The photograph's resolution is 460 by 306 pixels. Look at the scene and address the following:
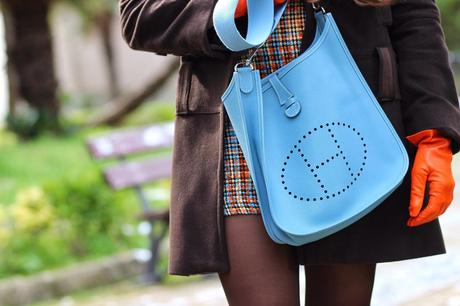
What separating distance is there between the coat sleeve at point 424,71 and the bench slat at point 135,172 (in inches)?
180

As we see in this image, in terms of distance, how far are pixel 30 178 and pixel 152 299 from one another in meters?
3.93

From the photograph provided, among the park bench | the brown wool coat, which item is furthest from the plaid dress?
the park bench

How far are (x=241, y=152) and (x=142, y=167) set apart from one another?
4953 mm

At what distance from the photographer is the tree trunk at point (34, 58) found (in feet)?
43.6

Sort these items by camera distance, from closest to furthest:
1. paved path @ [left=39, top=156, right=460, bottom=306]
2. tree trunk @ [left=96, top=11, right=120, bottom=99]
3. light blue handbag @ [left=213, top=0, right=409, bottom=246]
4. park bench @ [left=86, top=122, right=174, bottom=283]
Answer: light blue handbag @ [left=213, top=0, right=409, bottom=246] < paved path @ [left=39, top=156, right=460, bottom=306] < park bench @ [left=86, top=122, right=174, bottom=283] < tree trunk @ [left=96, top=11, right=120, bottom=99]

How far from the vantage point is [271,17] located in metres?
1.90

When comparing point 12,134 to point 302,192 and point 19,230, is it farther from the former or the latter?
point 302,192

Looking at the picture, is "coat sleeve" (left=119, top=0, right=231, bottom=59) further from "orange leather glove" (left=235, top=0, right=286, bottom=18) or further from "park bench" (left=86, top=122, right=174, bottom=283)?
"park bench" (left=86, top=122, right=174, bottom=283)

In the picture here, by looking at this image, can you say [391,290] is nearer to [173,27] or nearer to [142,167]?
[142,167]

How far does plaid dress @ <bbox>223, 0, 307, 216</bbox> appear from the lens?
6.60 feet

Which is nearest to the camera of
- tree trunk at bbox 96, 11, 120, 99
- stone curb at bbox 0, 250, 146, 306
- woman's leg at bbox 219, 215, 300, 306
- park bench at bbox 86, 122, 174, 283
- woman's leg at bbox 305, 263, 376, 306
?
woman's leg at bbox 219, 215, 300, 306

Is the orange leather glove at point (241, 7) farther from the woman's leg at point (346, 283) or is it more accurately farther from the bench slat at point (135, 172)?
the bench slat at point (135, 172)

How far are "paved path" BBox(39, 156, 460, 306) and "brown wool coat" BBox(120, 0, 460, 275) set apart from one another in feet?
8.64

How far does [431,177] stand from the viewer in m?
2.04
